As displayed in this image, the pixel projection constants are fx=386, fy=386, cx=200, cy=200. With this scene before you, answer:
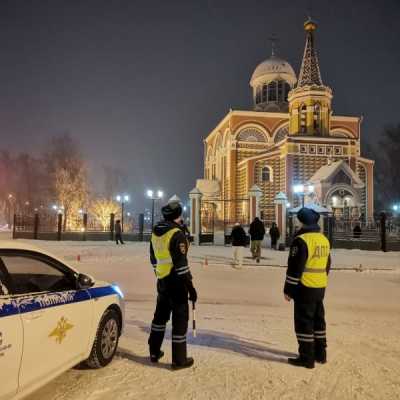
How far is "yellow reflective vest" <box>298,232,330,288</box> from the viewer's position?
4.65 meters

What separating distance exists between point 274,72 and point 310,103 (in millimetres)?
13063

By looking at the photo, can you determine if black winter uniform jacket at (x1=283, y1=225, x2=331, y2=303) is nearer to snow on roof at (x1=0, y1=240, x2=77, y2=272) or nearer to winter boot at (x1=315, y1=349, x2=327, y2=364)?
winter boot at (x1=315, y1=349, x2=327, y2=364)

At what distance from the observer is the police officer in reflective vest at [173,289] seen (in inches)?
177

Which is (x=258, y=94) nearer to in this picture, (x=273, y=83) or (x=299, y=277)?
(x=273, y=83)

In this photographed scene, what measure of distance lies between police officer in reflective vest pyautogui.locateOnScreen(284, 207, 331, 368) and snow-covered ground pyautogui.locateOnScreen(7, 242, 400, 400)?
0.21 metres

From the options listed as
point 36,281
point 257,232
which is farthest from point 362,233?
point 36,281

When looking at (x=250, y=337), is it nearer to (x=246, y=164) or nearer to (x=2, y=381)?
(x=2, y=381)

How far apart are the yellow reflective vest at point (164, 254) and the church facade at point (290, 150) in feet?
71.8

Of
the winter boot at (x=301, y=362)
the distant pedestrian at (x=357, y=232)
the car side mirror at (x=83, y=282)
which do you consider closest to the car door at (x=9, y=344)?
the car side mirror at (x=83, y=282)

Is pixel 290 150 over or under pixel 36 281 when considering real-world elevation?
over

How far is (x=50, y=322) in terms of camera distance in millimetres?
3529

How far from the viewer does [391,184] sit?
184ft

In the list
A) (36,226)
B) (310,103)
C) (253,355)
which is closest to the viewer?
(253,355)

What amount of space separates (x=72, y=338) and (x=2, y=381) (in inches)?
39.8
